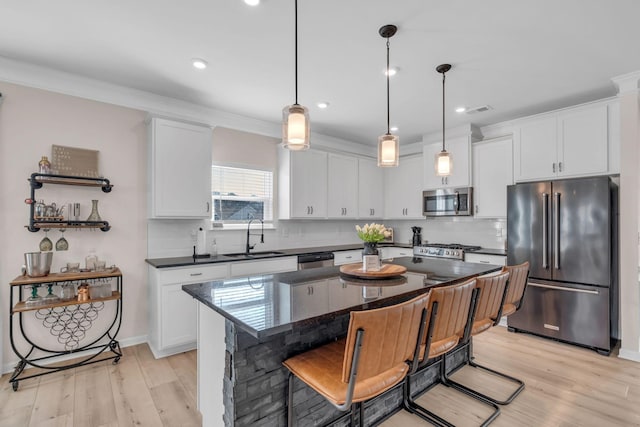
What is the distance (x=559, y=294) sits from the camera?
11.2ft

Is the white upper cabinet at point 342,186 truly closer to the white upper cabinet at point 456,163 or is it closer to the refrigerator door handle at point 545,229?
the white upper cabinet at point 456,163

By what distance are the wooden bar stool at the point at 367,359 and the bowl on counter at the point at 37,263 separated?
2.53m

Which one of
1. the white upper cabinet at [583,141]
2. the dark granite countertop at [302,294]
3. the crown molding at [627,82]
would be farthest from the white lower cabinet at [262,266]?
the crown molding at [627,82]

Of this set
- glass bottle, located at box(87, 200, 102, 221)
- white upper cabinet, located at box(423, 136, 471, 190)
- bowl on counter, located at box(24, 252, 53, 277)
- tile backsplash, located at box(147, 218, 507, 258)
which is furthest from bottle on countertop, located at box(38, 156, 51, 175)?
white upper cabinet, located at box(423, 136, 471, 190)

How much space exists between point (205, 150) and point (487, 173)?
12.3ft

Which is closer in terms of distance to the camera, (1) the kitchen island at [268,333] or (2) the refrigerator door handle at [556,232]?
(1) the kitchen island at [268,333]

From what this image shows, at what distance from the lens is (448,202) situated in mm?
4688

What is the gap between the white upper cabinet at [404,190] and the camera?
17.1 ft

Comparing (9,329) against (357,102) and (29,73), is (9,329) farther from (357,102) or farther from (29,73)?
(357,102)

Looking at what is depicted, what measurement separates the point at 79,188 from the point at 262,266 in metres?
2.03

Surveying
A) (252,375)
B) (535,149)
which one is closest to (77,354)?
(252,375)

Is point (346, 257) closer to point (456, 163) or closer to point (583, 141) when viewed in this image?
point (456, 163)

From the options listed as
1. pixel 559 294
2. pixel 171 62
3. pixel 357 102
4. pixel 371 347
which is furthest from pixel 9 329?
pixel 559 294

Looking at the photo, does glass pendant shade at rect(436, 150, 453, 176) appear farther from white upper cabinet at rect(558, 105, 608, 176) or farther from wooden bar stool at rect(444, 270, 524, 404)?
white upper cabinet at rect(558, 105, 608, 176)
